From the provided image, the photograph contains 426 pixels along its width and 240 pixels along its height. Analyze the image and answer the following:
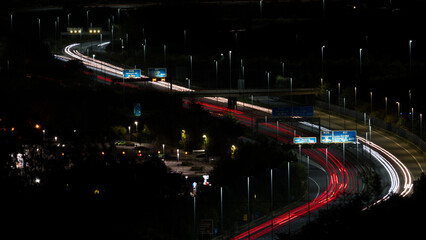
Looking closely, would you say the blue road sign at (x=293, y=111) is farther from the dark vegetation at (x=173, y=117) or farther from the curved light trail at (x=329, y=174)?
the curved light trail at (x=329, y=174)

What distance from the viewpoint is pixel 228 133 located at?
3000 inches

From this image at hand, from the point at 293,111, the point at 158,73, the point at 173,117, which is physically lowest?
the point at 173,117

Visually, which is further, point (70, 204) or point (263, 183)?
point (263, 183)

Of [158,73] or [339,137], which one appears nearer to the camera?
[339,137]

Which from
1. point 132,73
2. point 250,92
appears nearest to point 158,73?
point 132,73

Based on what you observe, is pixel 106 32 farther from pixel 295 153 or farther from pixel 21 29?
pixel 295 153

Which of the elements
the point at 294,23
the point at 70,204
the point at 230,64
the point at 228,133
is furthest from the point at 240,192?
the point at 294,23

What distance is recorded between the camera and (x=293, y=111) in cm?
7494

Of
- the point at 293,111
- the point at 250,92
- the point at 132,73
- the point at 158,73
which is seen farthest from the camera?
the point at 132,73

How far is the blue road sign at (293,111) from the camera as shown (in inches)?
2948

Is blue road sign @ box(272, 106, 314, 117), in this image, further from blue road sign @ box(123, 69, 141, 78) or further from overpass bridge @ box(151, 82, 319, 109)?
Result: blue road sign @ box(123, 69, 141, 78)

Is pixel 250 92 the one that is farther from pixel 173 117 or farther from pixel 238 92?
pixel 173 117

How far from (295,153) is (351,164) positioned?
452cm

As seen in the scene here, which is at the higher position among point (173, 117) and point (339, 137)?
point (173, 117)
